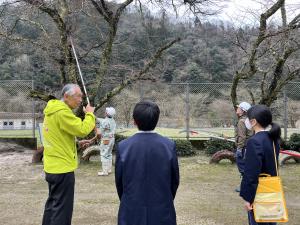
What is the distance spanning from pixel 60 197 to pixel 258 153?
199cm

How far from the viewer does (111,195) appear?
694 centimetres

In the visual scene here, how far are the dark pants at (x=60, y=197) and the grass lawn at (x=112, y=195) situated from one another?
1251mm

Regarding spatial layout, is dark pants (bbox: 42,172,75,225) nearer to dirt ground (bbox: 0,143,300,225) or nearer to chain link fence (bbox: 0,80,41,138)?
dirt ground (bbox: 0,143,300,225)

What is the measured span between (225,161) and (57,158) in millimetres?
7025

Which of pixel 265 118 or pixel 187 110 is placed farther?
Answer: pixel 187 110

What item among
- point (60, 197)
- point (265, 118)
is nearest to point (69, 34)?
point (60, 197)

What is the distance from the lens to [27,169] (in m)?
9.59

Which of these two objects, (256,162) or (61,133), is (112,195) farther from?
(256,162)

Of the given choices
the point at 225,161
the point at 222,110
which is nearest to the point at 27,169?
the point at 225,161

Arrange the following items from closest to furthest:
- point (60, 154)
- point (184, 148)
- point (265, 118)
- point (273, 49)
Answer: point (265, 118) → point (60, 154) → point (273, 49) → point (184, 148)

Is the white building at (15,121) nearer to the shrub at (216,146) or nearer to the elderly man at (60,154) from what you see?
the shrub at (216,146)

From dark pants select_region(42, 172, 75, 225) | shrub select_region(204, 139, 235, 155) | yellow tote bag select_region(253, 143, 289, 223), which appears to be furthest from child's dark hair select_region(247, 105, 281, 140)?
shrub select_region(204, 139, 235, 155)

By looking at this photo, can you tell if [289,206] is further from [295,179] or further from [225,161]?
[225,161]

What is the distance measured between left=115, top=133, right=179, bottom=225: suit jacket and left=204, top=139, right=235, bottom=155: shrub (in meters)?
8.51
